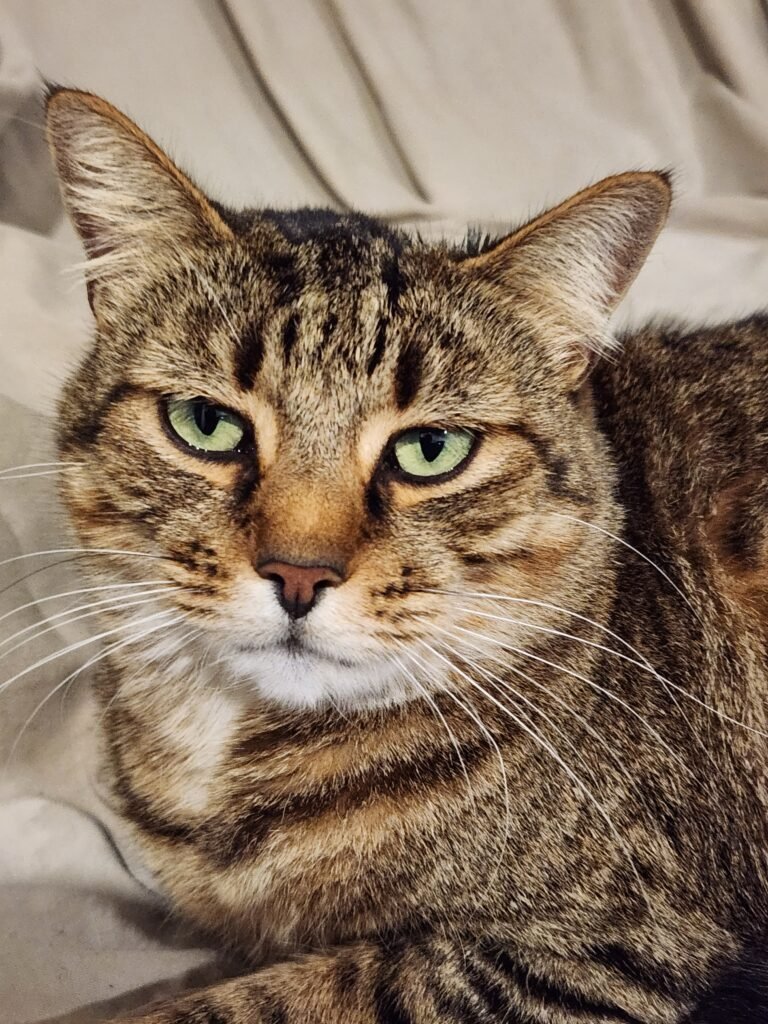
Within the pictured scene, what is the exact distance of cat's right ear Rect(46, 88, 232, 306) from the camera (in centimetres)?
82

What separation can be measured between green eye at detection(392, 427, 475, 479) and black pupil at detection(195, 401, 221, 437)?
17cm

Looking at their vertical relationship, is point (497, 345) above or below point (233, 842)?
above

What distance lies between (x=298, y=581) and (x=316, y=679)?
0.12 meters

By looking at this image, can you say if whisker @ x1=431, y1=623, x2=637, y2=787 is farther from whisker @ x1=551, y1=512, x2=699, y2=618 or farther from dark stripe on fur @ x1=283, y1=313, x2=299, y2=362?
dark stripe on fur @ x1=283, y1=313, x2=299, y2=362

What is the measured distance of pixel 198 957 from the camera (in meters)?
0.98

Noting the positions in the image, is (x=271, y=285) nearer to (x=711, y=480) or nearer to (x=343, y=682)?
(x=343, y=682)

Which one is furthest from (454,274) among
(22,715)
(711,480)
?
(22,715)

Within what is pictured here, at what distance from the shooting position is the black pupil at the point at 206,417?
81cm

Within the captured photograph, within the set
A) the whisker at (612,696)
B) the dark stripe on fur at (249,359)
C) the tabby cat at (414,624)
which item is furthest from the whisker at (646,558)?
the dark stripe on fur at (249,359)

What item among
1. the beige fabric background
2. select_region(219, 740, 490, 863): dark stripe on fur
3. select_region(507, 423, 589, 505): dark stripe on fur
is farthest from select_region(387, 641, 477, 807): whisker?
the beige fabric background

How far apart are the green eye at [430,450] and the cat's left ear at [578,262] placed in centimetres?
15

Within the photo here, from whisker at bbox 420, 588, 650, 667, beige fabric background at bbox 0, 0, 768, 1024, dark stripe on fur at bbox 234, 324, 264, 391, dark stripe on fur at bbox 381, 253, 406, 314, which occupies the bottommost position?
whisker at bbox 420, 588, 650, 667

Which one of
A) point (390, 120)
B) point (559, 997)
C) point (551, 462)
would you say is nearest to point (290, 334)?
point (551, 462)

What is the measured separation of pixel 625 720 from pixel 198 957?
552mm
